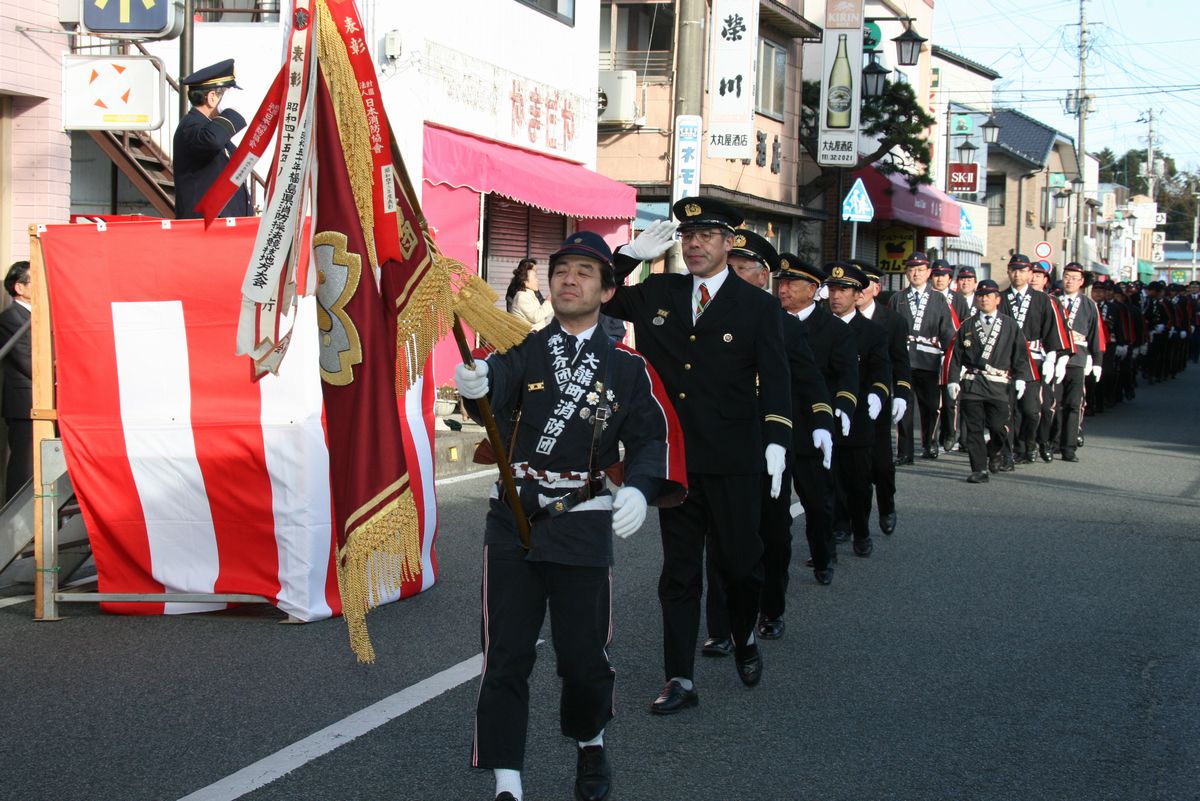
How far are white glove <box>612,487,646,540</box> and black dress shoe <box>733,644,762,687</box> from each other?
5.71 feet

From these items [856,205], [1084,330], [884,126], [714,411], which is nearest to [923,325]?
[1084,330]

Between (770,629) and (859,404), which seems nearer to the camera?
(770,629)

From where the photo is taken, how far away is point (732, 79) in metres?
22.9

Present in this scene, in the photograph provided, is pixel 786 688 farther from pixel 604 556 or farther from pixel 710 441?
pixel 604 556

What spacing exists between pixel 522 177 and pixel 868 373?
8.68 metres

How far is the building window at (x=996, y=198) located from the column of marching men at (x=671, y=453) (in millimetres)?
50150

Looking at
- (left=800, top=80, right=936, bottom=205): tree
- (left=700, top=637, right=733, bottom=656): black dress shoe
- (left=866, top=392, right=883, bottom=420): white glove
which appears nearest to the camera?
(left=700, top=637, right=733, bottom=656): black dress shoe

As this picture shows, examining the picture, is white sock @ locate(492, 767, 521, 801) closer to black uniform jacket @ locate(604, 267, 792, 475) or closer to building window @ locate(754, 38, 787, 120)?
black uniform jacket @ locate(604, 267, 792, 475)

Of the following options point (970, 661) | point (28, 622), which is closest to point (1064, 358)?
point (970, 661)

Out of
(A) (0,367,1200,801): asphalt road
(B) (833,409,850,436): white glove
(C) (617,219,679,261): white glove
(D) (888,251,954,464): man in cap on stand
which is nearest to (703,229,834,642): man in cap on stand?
(A) (0,367,1200,801): asphalt road

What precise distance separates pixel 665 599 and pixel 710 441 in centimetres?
67

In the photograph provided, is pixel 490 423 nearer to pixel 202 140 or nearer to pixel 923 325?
pixel 202 140

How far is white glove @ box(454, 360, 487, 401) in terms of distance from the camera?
164 inches

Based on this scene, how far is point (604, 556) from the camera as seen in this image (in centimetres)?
451
